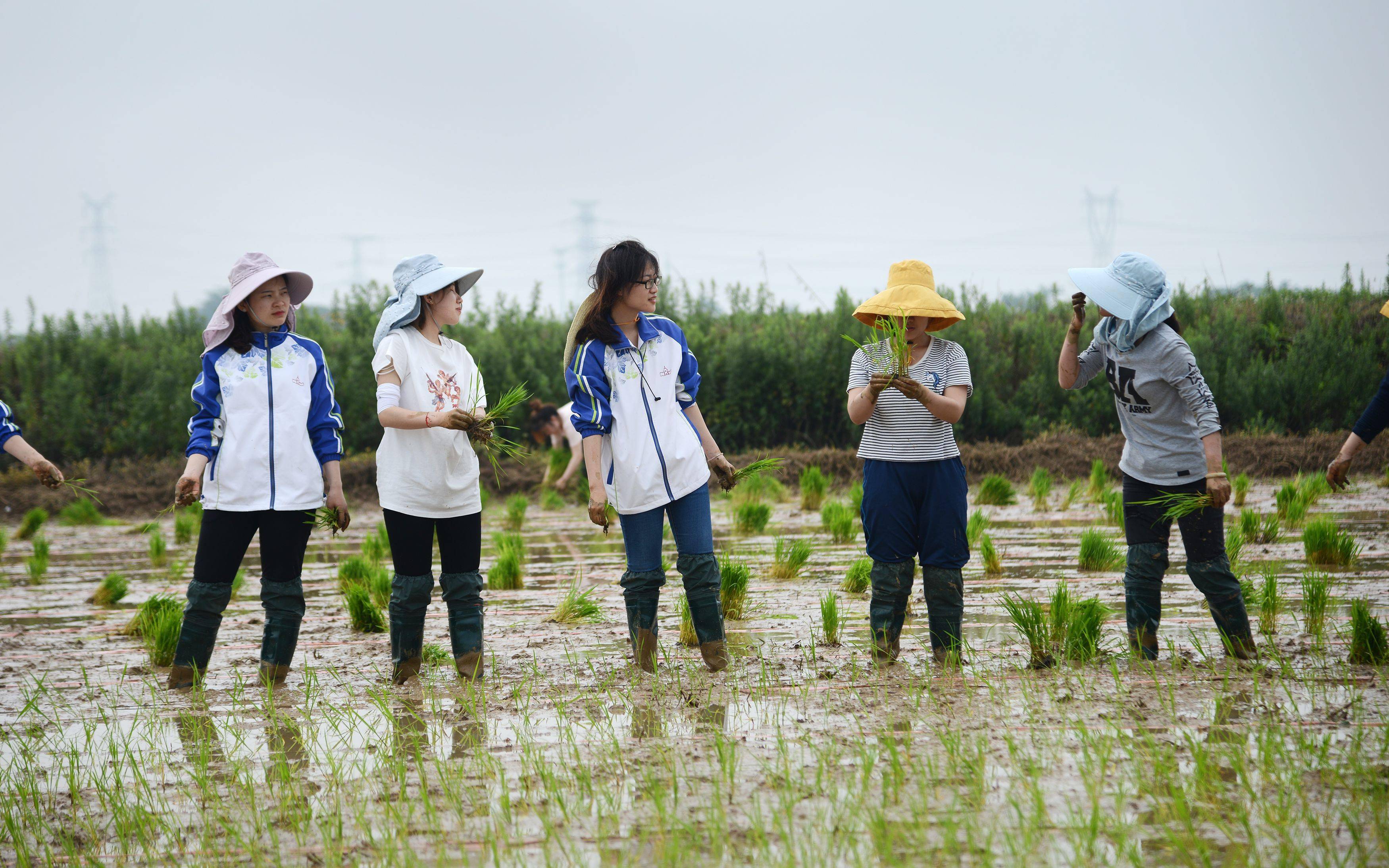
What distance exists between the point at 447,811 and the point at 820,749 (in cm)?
103

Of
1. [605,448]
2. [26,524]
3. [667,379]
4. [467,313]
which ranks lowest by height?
[26,524]

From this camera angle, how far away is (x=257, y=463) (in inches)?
163

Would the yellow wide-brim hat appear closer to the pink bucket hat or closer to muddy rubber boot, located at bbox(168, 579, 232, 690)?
the pink bucket hat

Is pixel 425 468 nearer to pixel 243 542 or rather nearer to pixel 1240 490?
pixel 243 542

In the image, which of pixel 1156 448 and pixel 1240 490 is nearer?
pixel 1156 448

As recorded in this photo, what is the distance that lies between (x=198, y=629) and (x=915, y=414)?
9.31 ft

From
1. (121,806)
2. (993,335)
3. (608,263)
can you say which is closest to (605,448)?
(608,263)

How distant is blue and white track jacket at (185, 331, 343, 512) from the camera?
13.5 feet

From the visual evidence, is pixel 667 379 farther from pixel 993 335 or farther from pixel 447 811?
pixel 993 335

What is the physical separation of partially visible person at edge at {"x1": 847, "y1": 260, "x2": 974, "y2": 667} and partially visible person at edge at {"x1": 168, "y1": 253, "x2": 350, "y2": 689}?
2.02m

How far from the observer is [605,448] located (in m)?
4.20

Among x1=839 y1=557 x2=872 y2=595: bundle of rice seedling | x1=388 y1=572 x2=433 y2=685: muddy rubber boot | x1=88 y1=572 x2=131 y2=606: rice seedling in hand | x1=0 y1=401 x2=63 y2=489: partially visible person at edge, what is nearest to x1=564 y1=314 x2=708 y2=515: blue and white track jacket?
x1=388 y1=572 x2=433 y2=685: muddy rubber boot

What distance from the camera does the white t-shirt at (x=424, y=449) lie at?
4.09 meters

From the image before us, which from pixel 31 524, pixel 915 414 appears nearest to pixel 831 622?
pixel 915 414
